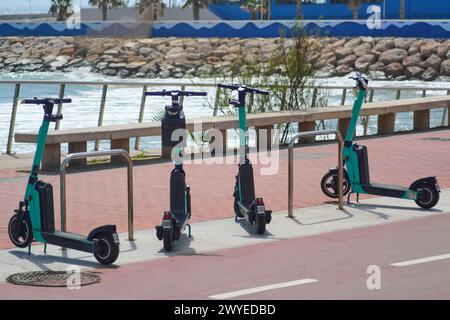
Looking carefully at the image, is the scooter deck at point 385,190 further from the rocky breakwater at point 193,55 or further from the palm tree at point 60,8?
the palm tree at point 60,8

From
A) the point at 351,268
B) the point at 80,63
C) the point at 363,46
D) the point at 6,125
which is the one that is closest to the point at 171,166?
the point at 6,125

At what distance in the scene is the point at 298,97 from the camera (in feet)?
66.0

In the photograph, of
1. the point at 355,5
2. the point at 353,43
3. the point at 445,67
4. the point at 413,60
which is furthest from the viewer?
the point at 355,5

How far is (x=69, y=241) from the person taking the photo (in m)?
9.28

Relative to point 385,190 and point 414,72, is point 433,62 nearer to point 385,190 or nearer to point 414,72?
point 414,72

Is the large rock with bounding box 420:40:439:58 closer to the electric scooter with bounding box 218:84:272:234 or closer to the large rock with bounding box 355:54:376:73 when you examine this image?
the large rock with bounding box 355:54:376:73

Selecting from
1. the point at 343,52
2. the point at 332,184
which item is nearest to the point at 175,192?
the point at 332,184

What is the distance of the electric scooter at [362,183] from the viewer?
1173 cm

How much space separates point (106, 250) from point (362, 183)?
3850 mm

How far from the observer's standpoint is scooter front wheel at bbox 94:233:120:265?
9055mm

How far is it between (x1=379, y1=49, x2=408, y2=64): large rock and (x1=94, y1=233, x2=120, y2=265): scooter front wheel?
55.4m

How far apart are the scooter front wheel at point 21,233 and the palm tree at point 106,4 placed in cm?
10068
